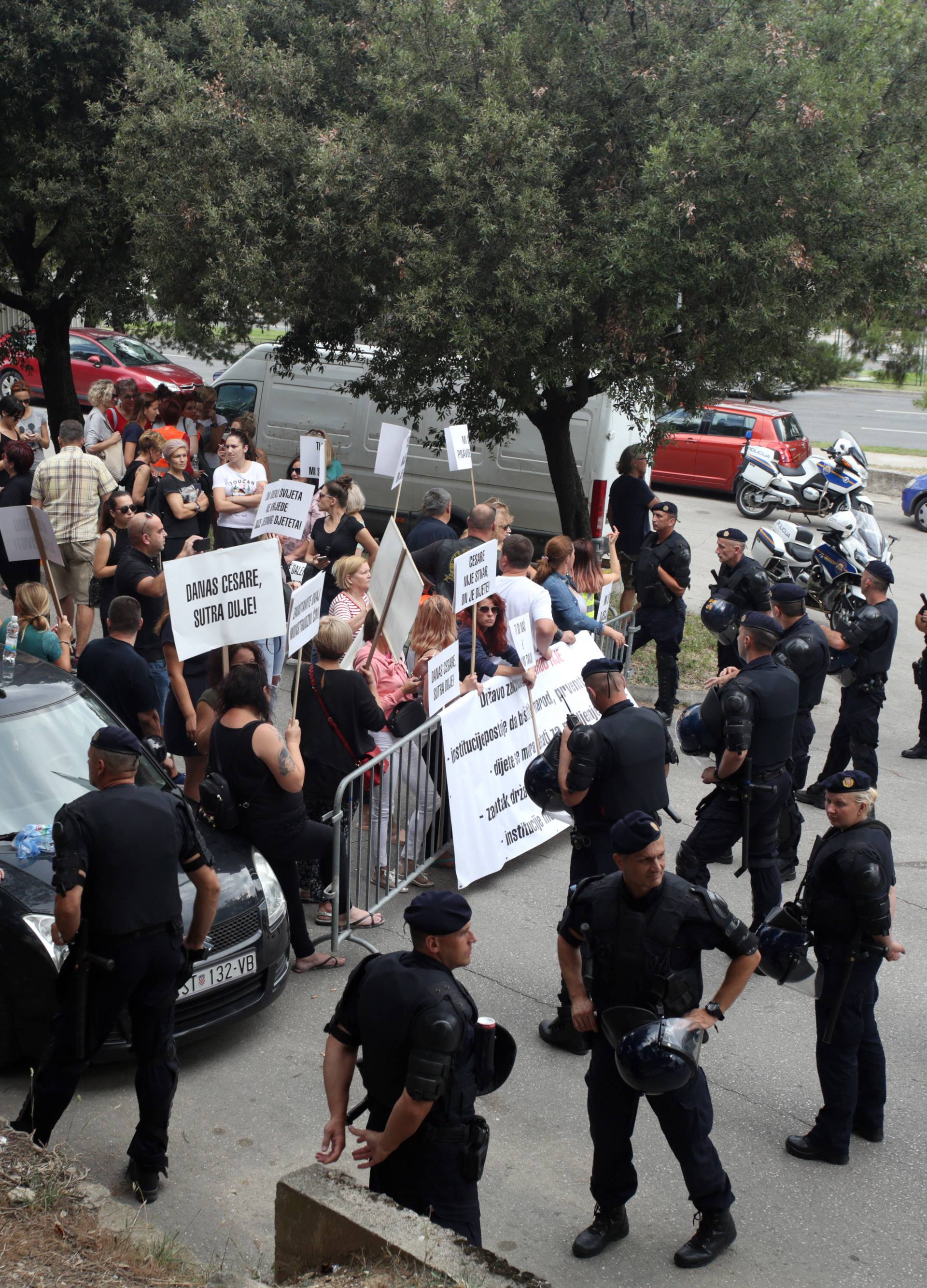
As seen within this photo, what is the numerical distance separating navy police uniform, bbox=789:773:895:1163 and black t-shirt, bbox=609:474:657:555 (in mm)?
7830

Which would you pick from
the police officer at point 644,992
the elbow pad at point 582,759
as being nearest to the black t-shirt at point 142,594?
the elbow pad at point 582,759

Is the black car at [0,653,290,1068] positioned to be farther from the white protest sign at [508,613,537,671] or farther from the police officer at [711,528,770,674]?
the police officer at [711,528,770,674]

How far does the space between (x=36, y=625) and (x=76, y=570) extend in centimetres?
297

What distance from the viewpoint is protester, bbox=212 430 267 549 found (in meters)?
10.8

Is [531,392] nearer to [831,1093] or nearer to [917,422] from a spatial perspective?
[831,1093]

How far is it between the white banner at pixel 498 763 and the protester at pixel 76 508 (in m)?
3.99

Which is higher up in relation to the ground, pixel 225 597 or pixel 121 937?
pixel 225 597

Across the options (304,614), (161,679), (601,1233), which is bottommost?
(601,1233)

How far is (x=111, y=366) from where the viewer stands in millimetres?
24234

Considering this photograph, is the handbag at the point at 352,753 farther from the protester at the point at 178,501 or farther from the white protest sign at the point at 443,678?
the protester at the point at 178,501

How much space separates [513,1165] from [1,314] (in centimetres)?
2929

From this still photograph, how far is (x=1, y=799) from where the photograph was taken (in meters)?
5.73

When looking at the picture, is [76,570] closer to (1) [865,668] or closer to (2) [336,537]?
(2) [336,537]

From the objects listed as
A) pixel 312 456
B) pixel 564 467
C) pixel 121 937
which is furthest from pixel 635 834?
pixel 564 467
